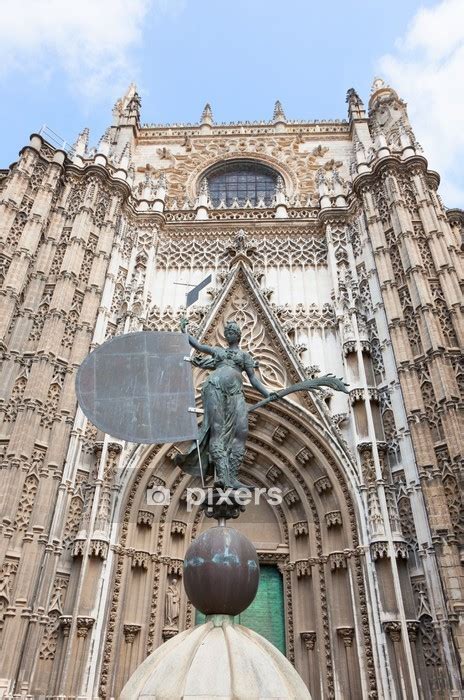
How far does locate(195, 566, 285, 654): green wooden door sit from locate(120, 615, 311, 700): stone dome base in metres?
7.14

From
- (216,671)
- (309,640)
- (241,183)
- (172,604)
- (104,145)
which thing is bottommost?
(216,671)

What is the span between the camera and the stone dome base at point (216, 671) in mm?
4332

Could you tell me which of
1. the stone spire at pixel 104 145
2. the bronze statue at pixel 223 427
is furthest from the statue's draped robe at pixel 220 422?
the stone spire at pixel 104 145

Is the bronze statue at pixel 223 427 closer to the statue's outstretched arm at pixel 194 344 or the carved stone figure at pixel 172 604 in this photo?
the statue's outstretched arm at pixel 194 344

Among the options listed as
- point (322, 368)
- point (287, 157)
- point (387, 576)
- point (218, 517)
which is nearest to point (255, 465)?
point (322, 368)

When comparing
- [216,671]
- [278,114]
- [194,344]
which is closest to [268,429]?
[194,344]

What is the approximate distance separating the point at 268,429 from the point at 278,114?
50.4ft

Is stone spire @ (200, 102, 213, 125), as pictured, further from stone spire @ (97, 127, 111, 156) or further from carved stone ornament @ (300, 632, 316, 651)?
carved stone ornament @ (300, 632, 316, 651)

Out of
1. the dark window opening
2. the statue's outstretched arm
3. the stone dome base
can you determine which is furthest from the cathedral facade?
the statue's outstretched arm

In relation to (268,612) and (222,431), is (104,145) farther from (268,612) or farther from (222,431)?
(268,612)

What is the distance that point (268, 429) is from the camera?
13133mm

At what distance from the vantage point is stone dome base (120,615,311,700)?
433 cm

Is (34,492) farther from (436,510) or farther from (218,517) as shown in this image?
(436,510)

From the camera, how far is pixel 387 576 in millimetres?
10148
